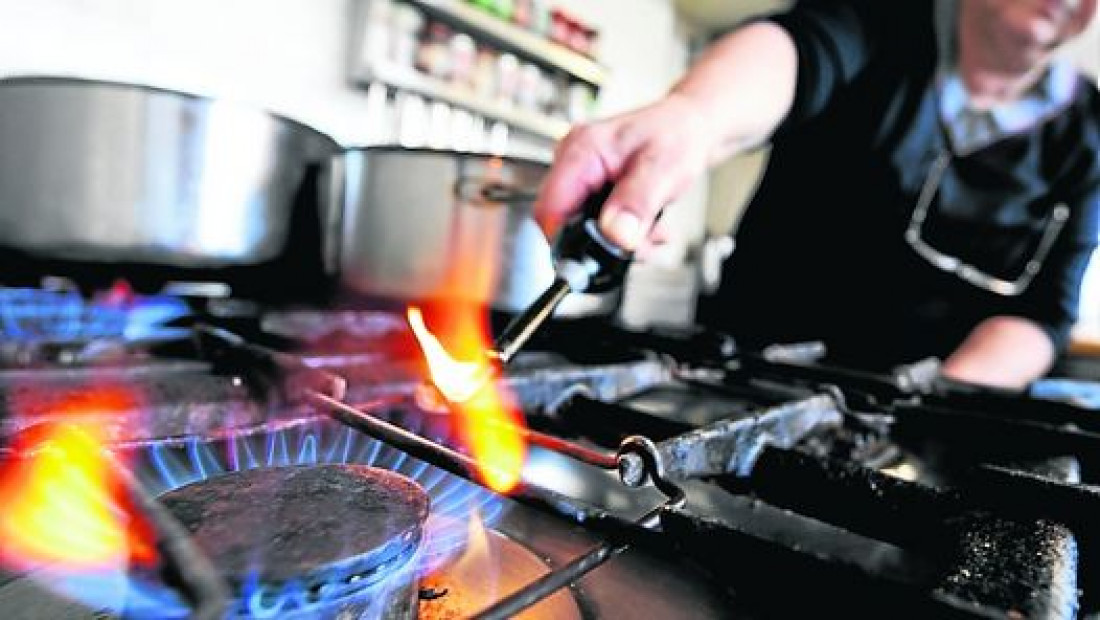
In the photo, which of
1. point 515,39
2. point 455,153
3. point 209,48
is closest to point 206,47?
point 209,48

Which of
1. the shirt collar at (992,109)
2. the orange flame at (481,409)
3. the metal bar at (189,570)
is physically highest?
the shirt collar at (992,109)

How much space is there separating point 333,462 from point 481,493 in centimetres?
11

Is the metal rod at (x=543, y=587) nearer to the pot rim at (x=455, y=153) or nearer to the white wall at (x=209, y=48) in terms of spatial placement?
the pot rim at (x=455, y=153)

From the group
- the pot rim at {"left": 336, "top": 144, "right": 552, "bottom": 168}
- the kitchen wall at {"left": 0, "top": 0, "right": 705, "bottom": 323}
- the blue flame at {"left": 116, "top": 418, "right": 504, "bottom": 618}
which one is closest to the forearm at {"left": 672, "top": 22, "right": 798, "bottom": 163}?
the pot rim at {"left": 336, "top": 144, "right": 552, "bottom": 168}

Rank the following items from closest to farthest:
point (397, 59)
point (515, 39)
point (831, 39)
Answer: point (831, 39), point (397, 59), point (515, 39)

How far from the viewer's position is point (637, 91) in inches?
121

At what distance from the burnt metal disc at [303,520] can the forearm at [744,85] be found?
2.41 feet

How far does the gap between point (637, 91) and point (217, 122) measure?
8.14 feet

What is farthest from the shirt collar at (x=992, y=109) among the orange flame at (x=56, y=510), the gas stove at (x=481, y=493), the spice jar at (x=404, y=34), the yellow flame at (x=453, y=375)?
the orange flame at (x=56, y=510)

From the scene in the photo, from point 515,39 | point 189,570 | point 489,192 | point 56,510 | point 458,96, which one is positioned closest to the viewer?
point 189,570

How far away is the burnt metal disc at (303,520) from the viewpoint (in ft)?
0.87

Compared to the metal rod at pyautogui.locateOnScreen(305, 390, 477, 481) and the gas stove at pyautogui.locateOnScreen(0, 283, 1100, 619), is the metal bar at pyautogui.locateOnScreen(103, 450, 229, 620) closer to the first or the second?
the gas stove at pyautogui.locateOnScreen(0, 283, 1100, 619)

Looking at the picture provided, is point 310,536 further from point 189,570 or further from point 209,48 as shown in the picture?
point 209,48

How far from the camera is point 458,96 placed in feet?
6.45
